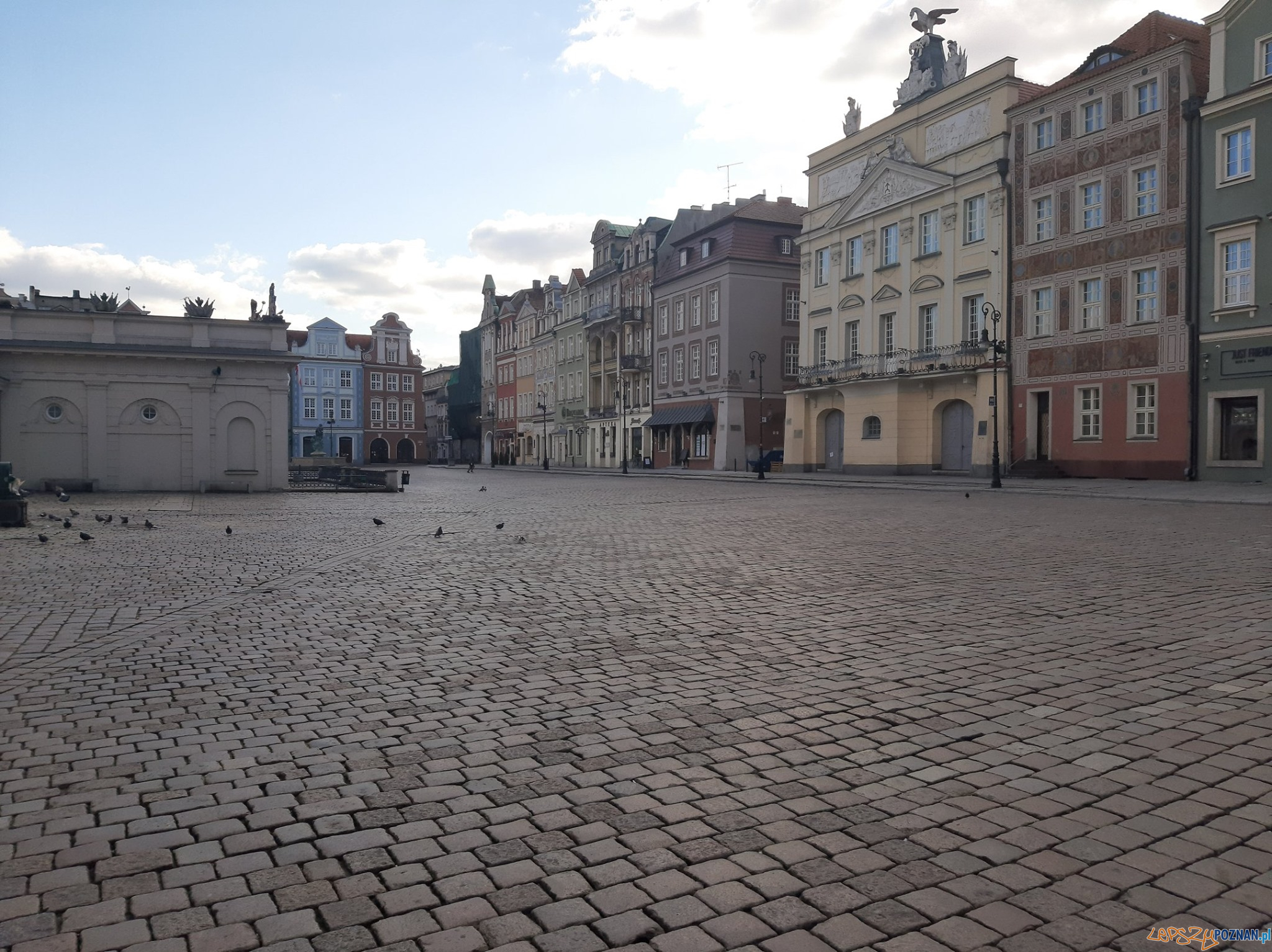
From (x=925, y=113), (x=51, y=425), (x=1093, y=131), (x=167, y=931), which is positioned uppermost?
(x=925, y=113)

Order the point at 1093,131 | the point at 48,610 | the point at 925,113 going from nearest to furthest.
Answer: the point at 48,610 < the point at 1093,131 < the point at 925,113

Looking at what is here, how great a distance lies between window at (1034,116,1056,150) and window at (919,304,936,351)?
7888mm

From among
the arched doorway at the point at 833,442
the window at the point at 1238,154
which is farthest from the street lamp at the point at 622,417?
the window at the point at 1238,154

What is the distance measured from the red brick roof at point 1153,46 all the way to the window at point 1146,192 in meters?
2.77

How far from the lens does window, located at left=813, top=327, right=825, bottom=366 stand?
49781mm

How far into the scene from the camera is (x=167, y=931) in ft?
9.35

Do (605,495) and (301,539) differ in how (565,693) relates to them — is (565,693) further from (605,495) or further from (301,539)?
(605,495)

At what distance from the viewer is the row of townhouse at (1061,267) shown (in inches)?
1185

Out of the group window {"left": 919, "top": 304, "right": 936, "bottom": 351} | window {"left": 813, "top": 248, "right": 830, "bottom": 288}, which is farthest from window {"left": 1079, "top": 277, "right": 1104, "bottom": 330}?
window {"left": 813, "top": 248, "right": 830, "bottom": 288}

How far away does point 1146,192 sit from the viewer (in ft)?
107

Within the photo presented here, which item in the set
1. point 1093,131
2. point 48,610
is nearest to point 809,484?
point 1093,131

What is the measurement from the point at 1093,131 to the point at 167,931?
38.7 meters

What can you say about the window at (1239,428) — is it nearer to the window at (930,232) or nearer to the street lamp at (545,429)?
the window at (930,232)

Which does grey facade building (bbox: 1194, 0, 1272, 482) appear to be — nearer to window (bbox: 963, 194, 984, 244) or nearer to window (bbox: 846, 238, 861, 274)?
window (bbox: 963, 194, 984, 244)
